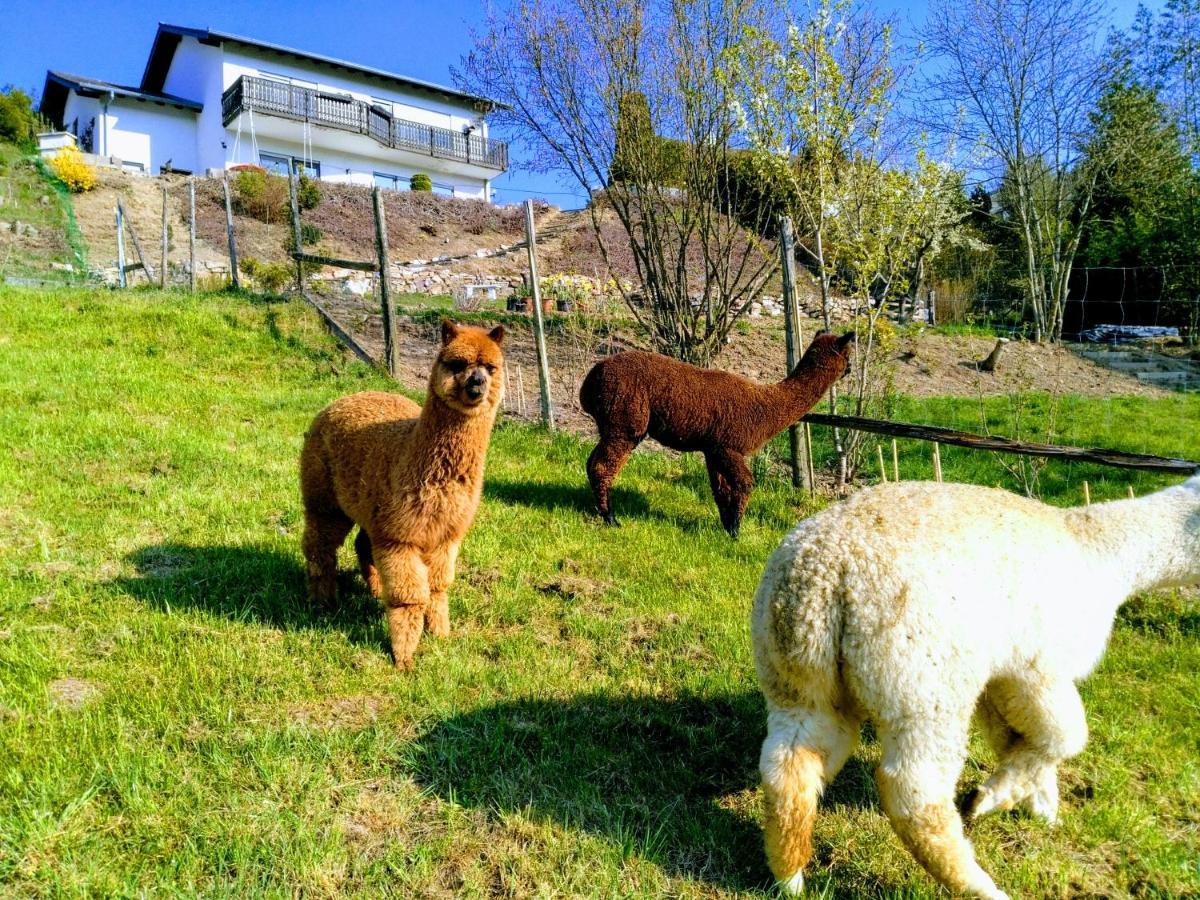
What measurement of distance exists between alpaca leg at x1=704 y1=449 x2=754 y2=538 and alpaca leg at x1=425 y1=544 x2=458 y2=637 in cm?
277

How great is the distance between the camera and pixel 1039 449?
5422mm

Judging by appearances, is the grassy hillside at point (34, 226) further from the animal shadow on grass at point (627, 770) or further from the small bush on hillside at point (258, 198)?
the animal shadow on grass at point (627, 770)

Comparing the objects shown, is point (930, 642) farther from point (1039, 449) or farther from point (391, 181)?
point (391, 181)

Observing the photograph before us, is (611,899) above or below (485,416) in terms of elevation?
below

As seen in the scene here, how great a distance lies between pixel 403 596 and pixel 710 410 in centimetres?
334

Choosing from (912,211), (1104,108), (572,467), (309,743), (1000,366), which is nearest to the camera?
(309,743)

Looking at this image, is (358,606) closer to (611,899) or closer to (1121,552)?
(611,899)

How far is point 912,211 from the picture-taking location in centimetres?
749

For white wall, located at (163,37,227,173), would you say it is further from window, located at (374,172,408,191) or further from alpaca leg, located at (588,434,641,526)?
alpaca leg, located at (588,434,641,526)

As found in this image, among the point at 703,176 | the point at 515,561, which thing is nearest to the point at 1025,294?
the point at 703,176

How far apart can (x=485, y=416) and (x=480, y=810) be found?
203 centimetres

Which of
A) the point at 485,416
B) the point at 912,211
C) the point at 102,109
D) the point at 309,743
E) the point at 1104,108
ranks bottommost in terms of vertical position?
the point at 309,743

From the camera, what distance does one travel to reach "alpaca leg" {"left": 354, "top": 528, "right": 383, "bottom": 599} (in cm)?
527

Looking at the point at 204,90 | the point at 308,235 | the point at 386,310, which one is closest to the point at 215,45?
the point at 204,90
